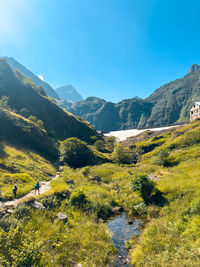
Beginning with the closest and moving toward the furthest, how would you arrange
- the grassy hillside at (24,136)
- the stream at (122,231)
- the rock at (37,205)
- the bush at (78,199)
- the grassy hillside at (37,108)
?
the stream at (122,231) → the rock at (37,205) → the bush at (78,199) → the grassy hillside at (24,136) → the grassy hillside at (37,108)

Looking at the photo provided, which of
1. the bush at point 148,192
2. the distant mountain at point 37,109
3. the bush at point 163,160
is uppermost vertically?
the distant mountain at point 37,109

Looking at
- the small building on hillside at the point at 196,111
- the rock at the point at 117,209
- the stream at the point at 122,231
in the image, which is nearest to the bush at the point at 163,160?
the rock at the point at 117,209

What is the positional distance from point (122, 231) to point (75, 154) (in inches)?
1897

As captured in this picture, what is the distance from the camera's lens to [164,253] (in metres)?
11.6

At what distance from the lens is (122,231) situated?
17.4 metres

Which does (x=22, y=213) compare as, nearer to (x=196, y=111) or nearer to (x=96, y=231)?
(x=96, y=231)

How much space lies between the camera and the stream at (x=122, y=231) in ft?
42.5

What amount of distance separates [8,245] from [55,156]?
65479 mm

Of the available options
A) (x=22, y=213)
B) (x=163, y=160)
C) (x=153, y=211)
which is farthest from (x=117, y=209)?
(x=163, y=160)

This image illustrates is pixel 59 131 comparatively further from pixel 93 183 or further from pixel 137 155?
pixel 93 183

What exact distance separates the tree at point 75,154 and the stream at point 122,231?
43.2 metres

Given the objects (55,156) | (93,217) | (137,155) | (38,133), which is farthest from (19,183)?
(137,155)

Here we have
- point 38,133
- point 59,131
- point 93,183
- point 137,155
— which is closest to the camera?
point 93,183

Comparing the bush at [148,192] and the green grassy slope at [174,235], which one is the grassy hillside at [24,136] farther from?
the green grassy slope at [174,235]
